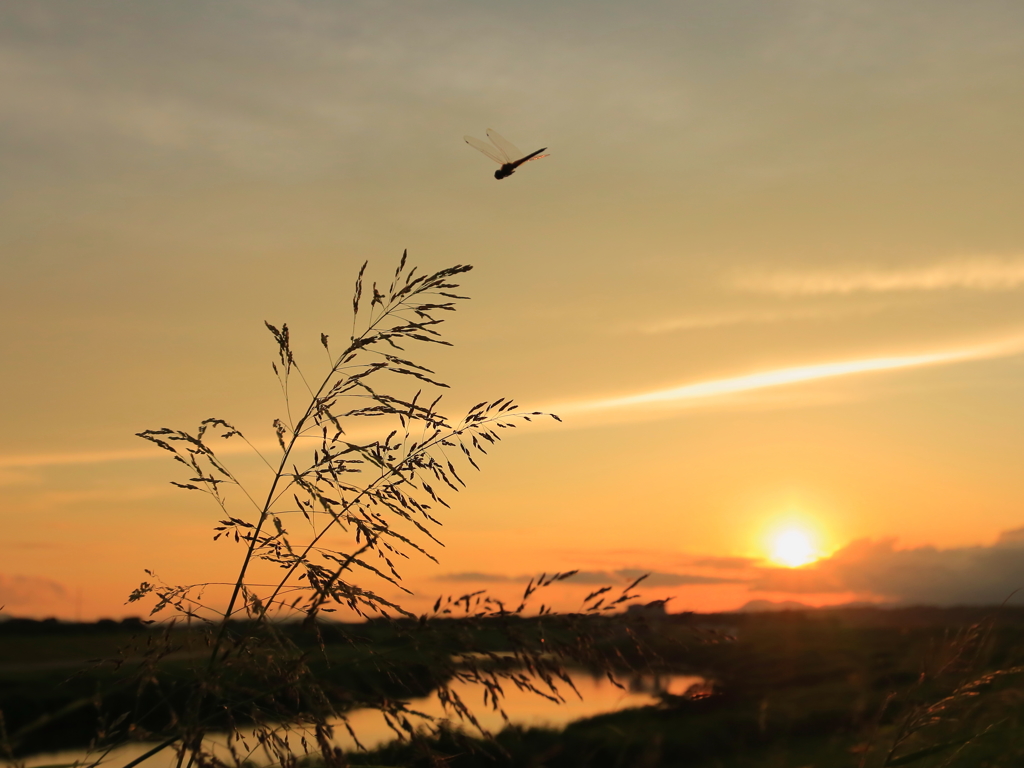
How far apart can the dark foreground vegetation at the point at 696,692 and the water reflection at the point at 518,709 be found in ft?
Answer: 0.26

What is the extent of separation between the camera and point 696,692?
2.61 m

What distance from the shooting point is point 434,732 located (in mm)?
2150

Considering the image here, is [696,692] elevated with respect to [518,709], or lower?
elevated

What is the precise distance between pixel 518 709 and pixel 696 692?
3002 cm

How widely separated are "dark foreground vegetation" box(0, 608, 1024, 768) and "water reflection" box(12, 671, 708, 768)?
8 centimetres

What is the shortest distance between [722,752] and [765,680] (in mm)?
9694

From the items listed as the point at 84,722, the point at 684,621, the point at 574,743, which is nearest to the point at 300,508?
the point at 684,621

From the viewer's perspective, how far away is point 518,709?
101 ft

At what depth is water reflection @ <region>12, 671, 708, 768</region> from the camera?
2.38m

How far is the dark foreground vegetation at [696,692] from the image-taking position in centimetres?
236

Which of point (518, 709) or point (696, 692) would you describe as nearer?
point (696, 692)

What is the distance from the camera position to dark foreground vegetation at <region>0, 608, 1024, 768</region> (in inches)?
92.8

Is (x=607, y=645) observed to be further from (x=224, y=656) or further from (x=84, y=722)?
(x=84, y=722)

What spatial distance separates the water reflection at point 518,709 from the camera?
2375 mm
